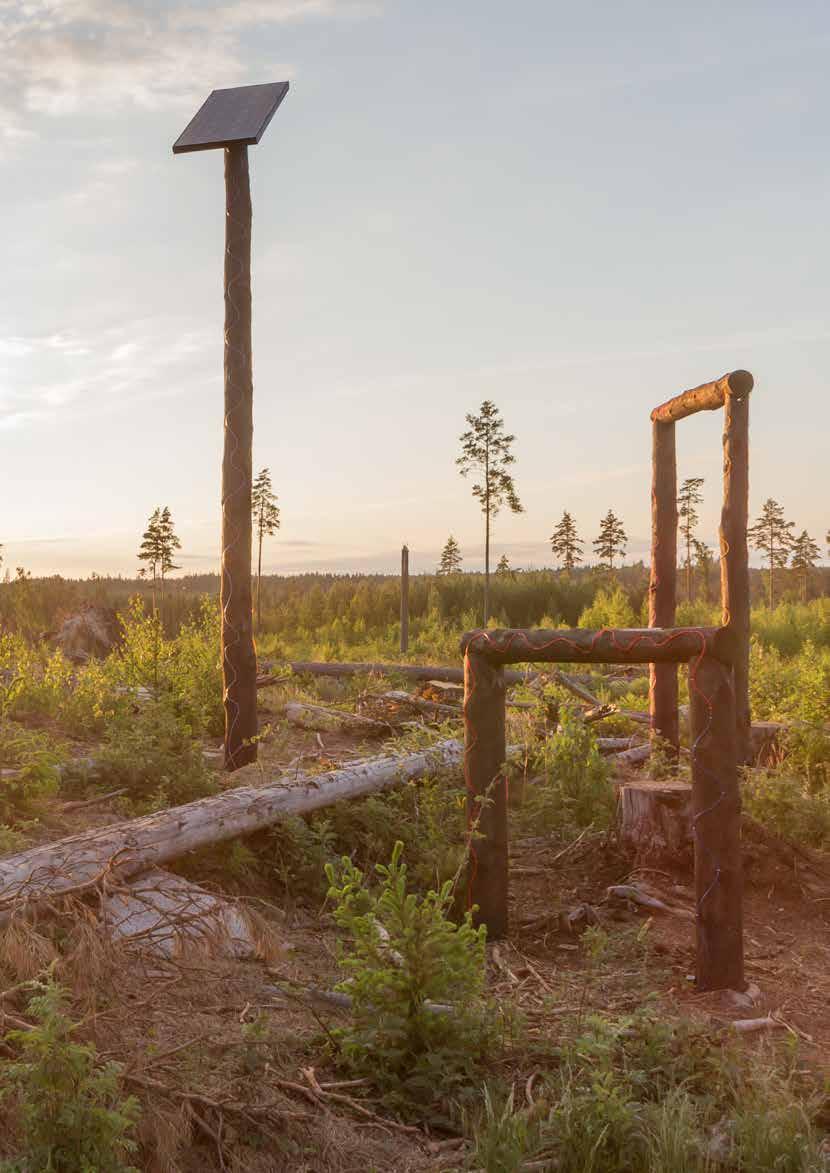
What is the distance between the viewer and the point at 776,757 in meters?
8.85

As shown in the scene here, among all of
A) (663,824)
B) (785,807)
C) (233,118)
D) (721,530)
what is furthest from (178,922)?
(233,118)

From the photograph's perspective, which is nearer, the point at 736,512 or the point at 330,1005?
the point at 330,1005

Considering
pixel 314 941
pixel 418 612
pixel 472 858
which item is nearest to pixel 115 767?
pixel 314 941

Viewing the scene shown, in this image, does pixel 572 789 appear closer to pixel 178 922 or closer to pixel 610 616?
pixel 178 922

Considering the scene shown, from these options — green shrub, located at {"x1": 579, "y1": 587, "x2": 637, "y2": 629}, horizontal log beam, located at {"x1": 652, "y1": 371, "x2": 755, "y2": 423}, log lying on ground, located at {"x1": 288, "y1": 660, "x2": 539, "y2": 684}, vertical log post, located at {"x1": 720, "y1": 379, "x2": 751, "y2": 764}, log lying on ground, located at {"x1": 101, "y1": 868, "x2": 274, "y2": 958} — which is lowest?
log lying on ground, located at {"x1": 101, "y1": 868, "x2": 274, "y2": 958}

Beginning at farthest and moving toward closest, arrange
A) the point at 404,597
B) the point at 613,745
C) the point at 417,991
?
the point at 404,597
the point at 613,745
the point at 417,991

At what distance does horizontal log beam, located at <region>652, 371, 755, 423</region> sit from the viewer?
7473 mm

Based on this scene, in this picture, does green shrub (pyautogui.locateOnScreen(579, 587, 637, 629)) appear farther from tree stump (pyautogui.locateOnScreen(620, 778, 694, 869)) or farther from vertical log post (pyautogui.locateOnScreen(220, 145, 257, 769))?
tree stump (pyautogui.locateOnScreen(620, 778, 694, 869))

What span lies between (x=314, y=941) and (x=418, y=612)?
2493cm

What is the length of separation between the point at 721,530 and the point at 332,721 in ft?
16.8

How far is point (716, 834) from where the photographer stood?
4.91m

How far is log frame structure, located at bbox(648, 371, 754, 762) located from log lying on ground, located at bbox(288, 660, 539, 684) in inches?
205

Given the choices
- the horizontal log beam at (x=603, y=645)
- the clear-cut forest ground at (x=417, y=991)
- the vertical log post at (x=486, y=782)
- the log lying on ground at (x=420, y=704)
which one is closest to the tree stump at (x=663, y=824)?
the clear-cut forest ground at (x=417, y=991)

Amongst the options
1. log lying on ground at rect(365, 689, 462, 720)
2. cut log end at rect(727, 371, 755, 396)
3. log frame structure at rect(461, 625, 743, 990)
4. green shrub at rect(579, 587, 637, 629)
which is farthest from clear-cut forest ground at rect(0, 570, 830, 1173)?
green shrub at rect(579, 587, 637, 629)
